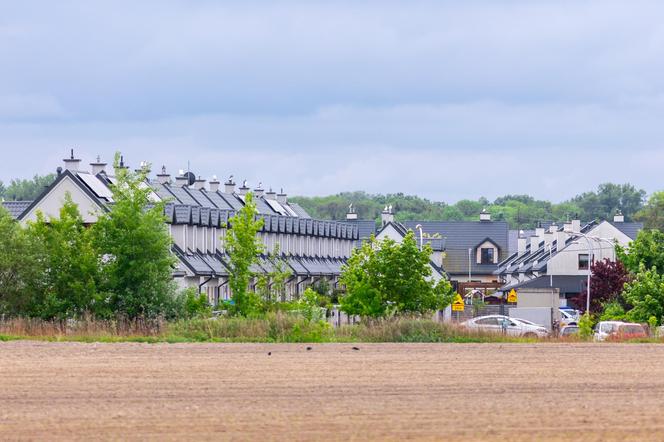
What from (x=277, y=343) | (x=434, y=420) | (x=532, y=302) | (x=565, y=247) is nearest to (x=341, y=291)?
(x=532, y=302)

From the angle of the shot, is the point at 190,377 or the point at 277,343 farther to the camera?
the point at 277,343

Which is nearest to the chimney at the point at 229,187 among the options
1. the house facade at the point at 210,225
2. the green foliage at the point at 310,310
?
the house facade at the point at 210,225

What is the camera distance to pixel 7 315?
55719mm

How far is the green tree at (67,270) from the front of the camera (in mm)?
55438

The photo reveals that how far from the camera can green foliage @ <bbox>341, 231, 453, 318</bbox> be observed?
5994cm

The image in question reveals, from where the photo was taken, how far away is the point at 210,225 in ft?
281

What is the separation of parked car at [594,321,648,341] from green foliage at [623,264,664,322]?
327cm

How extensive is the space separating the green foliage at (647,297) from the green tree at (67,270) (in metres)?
24.1

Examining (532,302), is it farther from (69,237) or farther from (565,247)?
(565,247)

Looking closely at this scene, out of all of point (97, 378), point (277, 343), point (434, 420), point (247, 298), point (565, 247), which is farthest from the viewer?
point (565, 247)

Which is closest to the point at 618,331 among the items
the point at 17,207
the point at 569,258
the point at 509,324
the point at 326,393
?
the point at 509,324

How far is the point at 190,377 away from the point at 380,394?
570 cm

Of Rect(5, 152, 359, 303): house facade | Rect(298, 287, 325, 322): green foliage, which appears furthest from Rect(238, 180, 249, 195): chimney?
Rect(298, 287, 325, 322): green foliage

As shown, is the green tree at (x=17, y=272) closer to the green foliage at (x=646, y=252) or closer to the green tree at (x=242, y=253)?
the green tree at (x=242, y=253)
